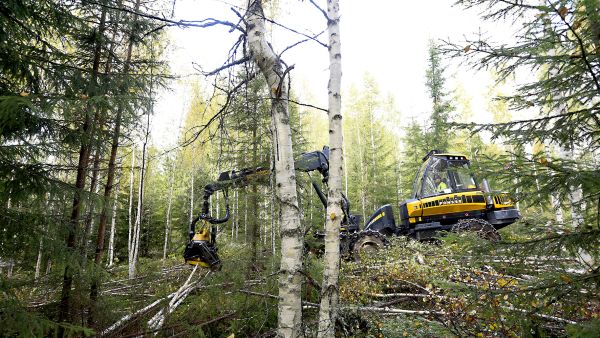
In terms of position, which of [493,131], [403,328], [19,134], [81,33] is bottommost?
[403,328]

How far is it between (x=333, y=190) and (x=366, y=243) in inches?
246

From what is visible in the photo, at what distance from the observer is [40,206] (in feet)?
14.0

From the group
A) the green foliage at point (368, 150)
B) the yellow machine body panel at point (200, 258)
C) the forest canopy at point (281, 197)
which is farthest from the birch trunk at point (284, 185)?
the green foliage at point (368, 150)

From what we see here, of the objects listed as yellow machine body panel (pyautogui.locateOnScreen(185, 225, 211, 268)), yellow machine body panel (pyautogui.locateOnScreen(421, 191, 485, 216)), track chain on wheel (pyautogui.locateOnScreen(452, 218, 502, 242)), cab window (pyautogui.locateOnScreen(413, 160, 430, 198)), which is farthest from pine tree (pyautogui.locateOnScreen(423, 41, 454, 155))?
yellow machine body panel (pyautogui.locateOnScreen(185, 225, 211, 268))

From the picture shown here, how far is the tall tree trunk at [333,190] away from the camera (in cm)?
329

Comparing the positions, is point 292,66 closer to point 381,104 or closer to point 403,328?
point 403,328

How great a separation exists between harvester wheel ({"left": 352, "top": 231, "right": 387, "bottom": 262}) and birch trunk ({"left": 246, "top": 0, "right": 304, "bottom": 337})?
6373mm

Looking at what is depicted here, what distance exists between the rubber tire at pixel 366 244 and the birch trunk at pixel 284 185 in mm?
6369

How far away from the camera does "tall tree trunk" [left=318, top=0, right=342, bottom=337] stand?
3.29 m

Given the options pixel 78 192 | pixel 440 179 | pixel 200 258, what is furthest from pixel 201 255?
pixel 440 179

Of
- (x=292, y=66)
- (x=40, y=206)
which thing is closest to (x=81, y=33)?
(x=40, y=206)

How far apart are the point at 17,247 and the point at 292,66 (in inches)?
144

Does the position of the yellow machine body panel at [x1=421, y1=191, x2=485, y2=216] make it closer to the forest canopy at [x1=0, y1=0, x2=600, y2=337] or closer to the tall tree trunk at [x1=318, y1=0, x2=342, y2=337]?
the forest canopy at [x1=0, y1=0, x2=600, y2=337]

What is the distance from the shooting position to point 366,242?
927cm
